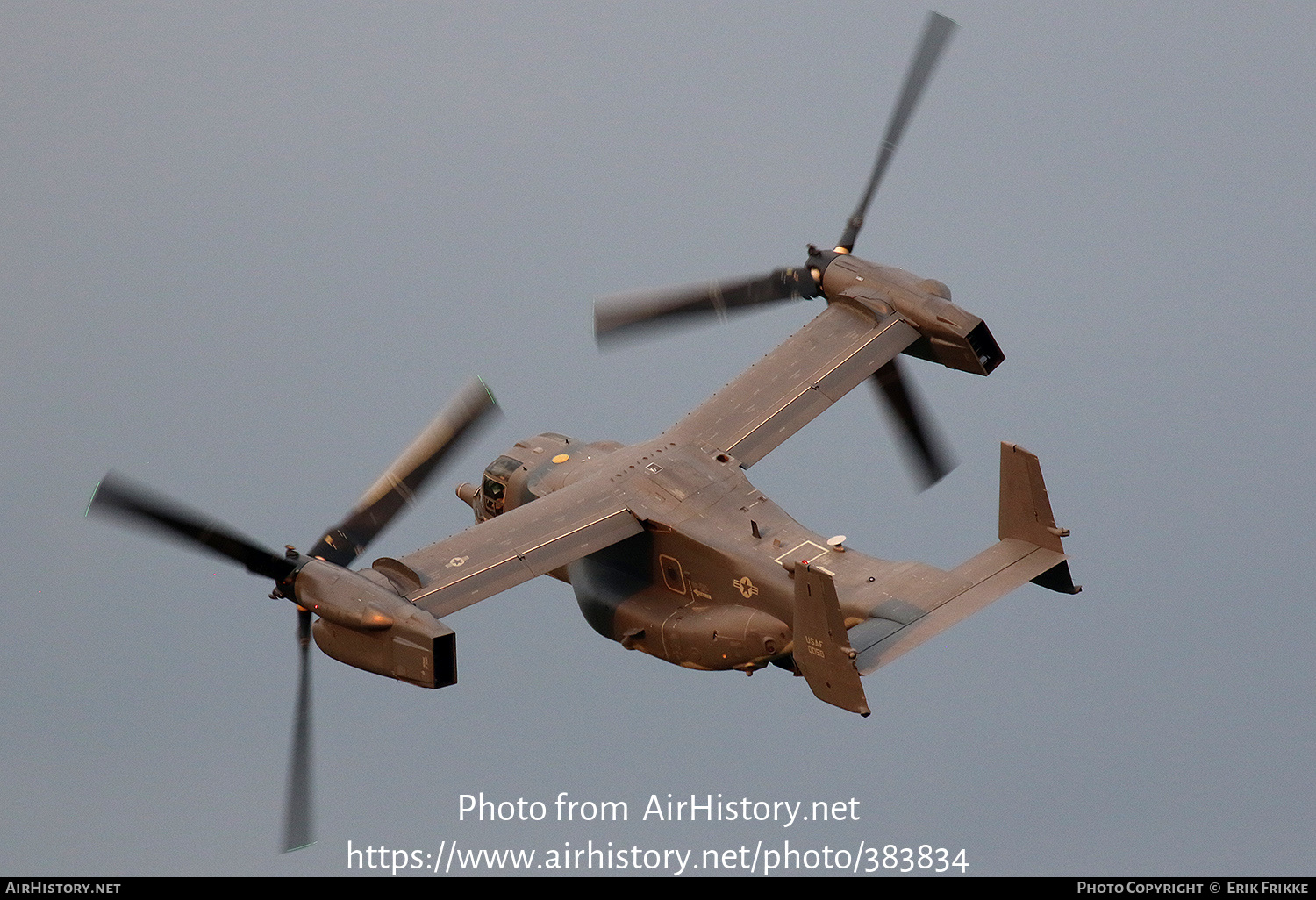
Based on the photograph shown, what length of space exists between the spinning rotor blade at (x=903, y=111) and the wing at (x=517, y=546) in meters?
9.78

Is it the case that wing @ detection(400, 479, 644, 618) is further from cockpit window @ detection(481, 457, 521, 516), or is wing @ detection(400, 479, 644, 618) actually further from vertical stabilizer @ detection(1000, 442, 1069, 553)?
vertical stabilizer @ detection(1000, 442, 1069, 553)

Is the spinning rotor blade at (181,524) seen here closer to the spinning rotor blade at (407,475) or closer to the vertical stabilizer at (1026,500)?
the spinning rotor blade at (407,475)

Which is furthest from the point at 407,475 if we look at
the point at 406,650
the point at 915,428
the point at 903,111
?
the point at 903,111

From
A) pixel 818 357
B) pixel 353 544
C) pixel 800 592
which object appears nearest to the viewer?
pixel 800 592

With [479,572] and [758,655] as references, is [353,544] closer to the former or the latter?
[479,572]

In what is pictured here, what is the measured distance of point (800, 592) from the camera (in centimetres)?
5106

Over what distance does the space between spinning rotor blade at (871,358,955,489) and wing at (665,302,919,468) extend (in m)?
0.92

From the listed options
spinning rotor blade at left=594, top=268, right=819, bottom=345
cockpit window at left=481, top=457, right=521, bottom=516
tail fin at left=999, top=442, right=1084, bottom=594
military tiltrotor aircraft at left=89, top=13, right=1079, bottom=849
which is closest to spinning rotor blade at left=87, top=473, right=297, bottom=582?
military tiltrotor aircraft at left=89, top=13, right=1079, bottom=849

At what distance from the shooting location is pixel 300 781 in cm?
5228

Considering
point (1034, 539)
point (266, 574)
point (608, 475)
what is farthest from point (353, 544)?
point (1034, 539)

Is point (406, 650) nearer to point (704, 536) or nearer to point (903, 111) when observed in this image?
point (704, 536)

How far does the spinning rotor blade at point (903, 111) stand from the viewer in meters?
62.2

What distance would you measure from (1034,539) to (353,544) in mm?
13353

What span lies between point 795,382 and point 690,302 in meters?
3.39
